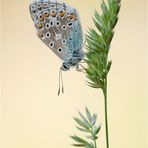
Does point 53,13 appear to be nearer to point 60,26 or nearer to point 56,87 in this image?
point 60,26

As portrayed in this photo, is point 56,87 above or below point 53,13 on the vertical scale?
below

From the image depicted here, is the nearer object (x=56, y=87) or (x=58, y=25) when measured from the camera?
(x=58, y=25)

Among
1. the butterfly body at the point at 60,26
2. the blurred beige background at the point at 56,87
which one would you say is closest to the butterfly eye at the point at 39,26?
the butterfly body at the point at 60,26

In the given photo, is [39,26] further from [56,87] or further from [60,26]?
[56,87]

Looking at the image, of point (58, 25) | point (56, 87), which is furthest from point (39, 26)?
point (56, 87)
